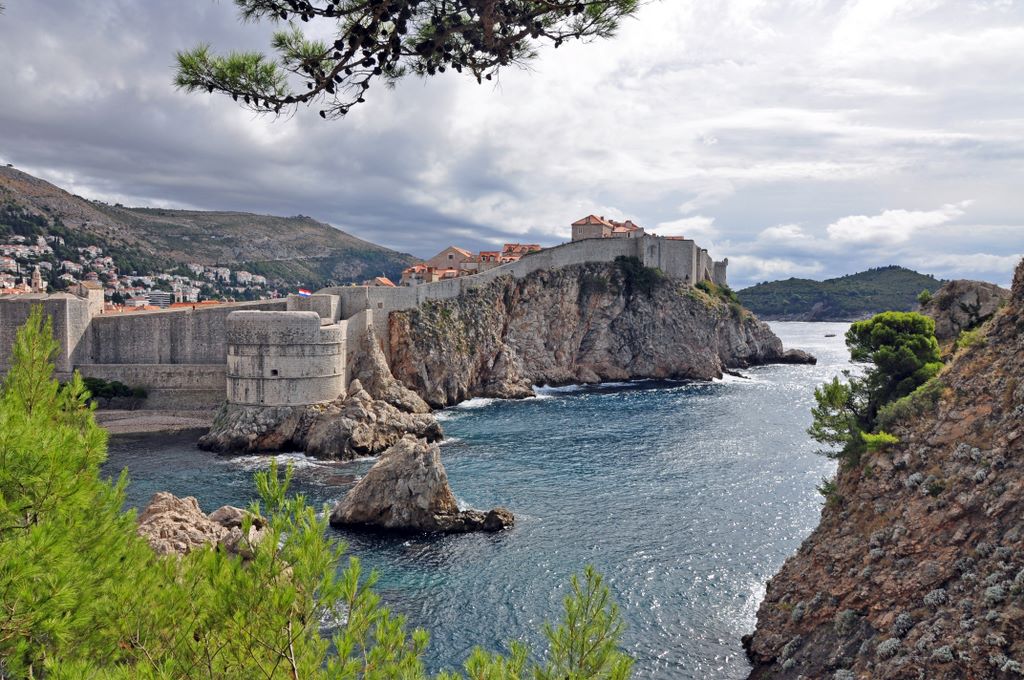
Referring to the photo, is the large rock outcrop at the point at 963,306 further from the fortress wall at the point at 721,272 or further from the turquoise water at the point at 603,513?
the fortress wall at the point at 721,272

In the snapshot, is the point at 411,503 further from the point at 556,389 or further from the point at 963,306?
the point at 556,389

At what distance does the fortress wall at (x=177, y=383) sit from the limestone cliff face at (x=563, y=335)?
31.5 feet

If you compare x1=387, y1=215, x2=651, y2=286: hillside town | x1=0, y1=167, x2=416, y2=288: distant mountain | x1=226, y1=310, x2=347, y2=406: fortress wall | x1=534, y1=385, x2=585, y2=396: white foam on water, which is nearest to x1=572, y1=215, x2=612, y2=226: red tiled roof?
x1=387, y1=215, x2=651, y2=286: hillside town

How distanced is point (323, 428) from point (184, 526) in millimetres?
13625

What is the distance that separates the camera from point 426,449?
65.8 ft

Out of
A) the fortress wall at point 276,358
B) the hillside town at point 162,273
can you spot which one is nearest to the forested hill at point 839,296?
the hillside town at point 162,273

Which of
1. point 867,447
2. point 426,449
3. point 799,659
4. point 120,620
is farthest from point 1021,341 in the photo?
point 426,449

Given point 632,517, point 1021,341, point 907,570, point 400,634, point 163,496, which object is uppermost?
point 1021,341

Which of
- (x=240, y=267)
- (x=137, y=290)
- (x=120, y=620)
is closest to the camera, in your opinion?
(x=120, y=620)

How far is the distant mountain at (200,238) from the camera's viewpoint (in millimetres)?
95938

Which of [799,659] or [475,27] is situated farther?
[799,659]

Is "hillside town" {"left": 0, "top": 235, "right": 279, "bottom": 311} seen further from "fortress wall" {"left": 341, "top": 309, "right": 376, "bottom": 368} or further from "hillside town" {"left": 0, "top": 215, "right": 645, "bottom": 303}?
"fortress wall" {"left": 341, "top": 309, "right": 376, "bottom": 368}

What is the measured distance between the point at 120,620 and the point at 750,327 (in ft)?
204

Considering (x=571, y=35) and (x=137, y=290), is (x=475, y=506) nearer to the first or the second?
(x=571, y=35)
